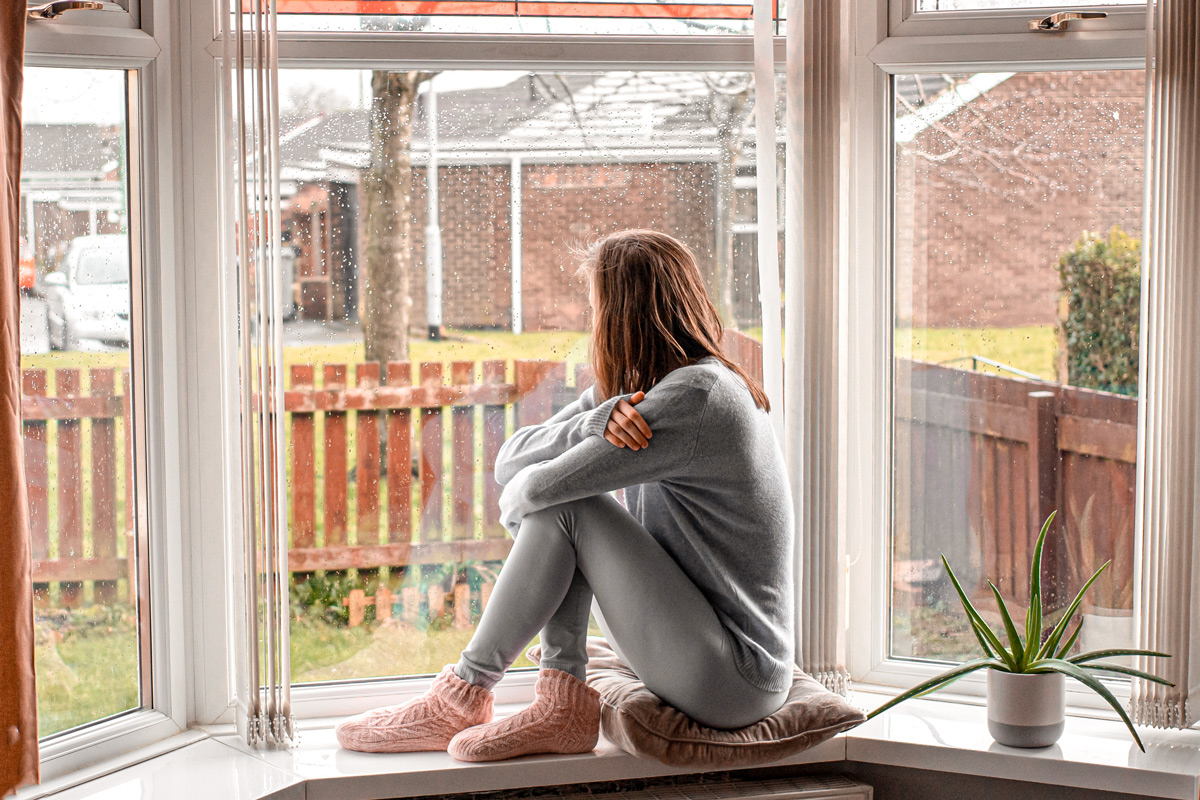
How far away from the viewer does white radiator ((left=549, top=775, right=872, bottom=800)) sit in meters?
1.84

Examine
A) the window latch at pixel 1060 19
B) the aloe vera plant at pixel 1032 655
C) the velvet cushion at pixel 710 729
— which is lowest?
the velvet cushion at pixel 710 729

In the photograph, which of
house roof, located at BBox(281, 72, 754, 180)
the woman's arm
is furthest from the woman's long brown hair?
house roof, located at BBox(281, 72, 754, 180)

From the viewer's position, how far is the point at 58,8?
5.71 feet

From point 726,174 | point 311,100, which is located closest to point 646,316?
point 726,174

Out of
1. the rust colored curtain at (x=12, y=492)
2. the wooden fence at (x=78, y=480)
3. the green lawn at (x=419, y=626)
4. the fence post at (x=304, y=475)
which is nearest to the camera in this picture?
the rust colored curtain at (x=12, y=492)

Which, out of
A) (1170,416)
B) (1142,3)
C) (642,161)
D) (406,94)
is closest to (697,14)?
(642,161)

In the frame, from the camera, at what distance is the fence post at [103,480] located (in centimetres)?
185

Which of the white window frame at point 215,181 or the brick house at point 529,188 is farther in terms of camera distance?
the brick house at point 529,188

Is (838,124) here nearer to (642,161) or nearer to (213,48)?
(642,161)

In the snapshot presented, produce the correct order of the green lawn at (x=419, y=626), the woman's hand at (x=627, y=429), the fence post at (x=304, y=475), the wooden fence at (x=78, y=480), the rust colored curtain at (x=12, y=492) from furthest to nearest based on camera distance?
the fence post at (x=304, y=475)
the green lawn at (x=419, y=626)
the wooden fence at (x=78, y=480)
the woman's hand at (x=627, y=429)
the rust colored curtain at (x=12, y=492)

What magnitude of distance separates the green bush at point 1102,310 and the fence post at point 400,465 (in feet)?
4.47

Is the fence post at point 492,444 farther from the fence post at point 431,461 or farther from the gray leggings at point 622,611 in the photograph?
the gray leggings at point 622,611

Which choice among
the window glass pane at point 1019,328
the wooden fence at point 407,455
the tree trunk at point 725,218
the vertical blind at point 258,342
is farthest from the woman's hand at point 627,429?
the window glass pane at point 1019,328

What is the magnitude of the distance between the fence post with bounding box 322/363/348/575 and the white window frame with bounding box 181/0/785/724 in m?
0.20
